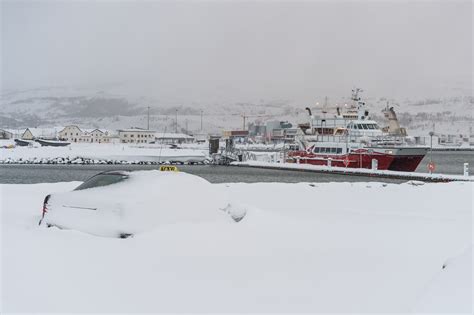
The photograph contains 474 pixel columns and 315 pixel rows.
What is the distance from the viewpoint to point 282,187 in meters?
19.3

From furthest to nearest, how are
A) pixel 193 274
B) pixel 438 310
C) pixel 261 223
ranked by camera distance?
pixel 261 223 → pixel 193 274 → pixel 438 310

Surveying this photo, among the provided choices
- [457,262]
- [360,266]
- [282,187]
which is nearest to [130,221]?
[360,266]

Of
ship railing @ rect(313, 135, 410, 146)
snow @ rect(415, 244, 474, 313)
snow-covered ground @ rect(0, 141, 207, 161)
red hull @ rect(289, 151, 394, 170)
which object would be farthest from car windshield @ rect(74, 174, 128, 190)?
snow-covered ground @ rect(0, 141, 207, 161)

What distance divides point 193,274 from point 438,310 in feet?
10.6

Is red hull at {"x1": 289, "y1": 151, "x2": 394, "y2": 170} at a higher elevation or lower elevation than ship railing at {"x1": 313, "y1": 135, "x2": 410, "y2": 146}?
lower

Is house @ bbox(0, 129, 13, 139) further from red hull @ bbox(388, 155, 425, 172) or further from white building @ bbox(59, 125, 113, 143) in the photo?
red hull @ bbox(388, 155, 425, 172)

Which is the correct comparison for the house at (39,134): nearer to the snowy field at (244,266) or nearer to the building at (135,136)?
the building at (135,136)

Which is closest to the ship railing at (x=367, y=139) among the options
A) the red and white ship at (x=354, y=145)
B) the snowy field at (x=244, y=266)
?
the red and white ship at (x=354, y=145)

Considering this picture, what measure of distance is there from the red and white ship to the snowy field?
3539 centimetres

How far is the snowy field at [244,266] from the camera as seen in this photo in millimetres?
6218

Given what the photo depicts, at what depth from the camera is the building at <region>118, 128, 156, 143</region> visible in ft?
603

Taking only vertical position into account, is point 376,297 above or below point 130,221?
below

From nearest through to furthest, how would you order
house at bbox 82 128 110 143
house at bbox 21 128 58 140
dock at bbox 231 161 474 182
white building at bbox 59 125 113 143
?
1. dock at bbox 231 161 474 182
2. white building at bbox 59 125 113 143
3. house at bbox 82 128 110 143
4. house at bbox 21 128 58 140

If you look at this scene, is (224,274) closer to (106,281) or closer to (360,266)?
(106,281)
